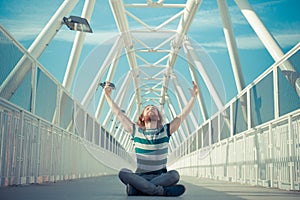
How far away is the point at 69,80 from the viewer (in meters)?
20.8

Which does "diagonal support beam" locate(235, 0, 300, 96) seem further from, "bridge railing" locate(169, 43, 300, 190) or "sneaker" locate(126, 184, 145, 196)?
"sneaker" locate(126, 184, 145, 196)

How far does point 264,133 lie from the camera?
1131 centimetres

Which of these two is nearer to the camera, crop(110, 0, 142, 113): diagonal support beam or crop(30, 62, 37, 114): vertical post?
crop(30, 62, 37, 114): vertical post

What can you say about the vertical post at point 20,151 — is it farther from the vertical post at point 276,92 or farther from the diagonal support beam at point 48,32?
the vertical post at point 276,92

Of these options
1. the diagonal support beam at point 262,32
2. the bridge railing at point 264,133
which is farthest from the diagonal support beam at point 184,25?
the bridge railing at point 264,133

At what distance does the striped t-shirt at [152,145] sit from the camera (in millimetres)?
7121

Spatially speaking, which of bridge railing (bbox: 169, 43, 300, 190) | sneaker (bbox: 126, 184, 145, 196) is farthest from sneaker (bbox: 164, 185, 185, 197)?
bridge railing (bbox: 169, 43, 300, 190)

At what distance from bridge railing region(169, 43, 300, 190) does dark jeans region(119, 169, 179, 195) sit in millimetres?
2828

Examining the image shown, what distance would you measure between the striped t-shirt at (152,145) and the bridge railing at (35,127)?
2437 mm

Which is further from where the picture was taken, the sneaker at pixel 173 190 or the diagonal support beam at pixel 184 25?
the diagonal support beam at pixel 184 25

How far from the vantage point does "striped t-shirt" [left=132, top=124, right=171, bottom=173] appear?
7121mm

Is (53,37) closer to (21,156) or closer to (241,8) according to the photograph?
(241,8)

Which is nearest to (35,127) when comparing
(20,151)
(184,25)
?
(20,151)

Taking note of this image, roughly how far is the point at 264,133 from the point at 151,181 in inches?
193
